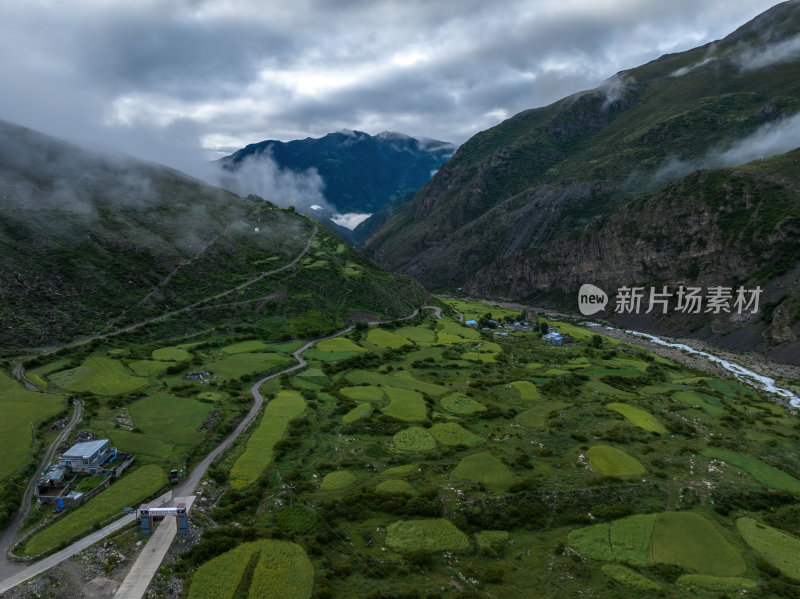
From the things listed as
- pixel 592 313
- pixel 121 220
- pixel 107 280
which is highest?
pixel 121 220

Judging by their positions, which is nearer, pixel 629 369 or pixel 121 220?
pixel 629 369

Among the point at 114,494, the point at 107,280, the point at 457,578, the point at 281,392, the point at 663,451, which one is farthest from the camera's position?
the point at 107,280

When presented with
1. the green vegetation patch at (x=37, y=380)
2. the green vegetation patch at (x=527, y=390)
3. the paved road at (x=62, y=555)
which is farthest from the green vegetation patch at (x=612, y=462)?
the green vegetation patch at (x=37, y=380)

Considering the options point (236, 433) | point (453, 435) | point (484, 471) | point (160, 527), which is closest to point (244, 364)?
point (236, 433)

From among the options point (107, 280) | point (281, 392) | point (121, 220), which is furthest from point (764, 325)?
point (121, 220)

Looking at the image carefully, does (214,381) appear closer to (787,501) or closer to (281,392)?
(281,392)

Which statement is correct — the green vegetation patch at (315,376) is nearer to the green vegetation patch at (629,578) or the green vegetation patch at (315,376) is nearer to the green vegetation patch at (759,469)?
the green vegetation patch at (629,578)

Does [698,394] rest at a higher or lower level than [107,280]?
lower
